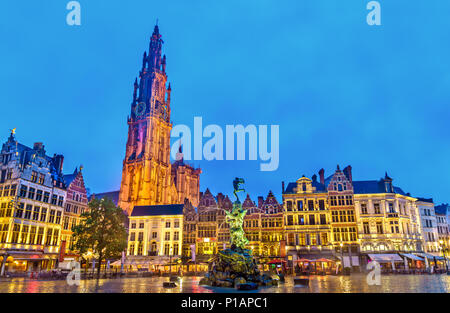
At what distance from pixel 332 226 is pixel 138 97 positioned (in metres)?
75.6

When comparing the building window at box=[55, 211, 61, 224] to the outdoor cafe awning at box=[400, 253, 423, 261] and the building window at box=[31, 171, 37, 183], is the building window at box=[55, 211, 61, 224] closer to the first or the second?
the building window at box=[31, 171, 37, 183]

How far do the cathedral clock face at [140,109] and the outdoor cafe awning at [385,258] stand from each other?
74.1m

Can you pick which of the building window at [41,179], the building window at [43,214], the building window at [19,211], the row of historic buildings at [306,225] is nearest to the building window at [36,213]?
the building window at [43,214]

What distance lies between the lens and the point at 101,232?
1403 inches

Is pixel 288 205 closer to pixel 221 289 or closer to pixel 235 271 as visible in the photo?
pixel 235 271

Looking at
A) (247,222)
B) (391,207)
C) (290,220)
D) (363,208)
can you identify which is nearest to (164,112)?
(247,222)

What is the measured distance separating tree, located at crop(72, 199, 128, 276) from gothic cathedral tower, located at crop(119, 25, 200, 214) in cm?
4482

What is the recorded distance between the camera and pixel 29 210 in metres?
43.5

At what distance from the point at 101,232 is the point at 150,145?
182ft

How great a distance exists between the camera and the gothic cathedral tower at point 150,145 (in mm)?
84938

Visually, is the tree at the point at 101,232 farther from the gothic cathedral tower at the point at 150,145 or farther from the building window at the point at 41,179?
the gothic cathedral tower at the point at 150,145
